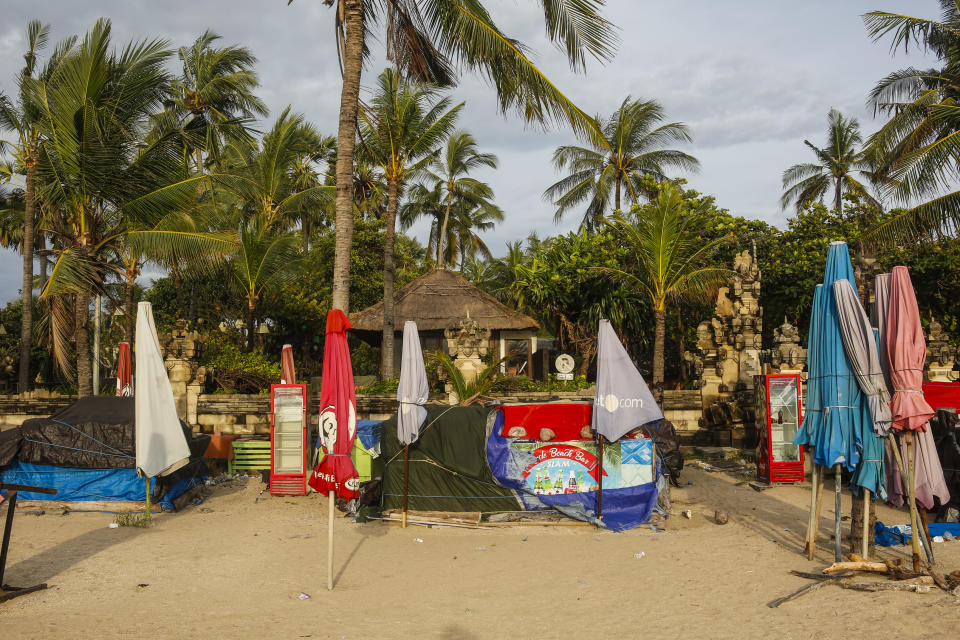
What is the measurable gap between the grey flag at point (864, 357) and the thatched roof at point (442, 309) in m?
15.1

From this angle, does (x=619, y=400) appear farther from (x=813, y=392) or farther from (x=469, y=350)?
(x=469, y=350)

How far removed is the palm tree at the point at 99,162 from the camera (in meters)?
12.2

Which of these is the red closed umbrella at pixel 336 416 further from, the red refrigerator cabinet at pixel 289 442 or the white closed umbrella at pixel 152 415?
the red refrigerator cabinet at pixel 289 442

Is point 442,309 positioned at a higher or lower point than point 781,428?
higher

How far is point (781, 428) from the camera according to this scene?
473 inches

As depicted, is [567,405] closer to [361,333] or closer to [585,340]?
[585,340]

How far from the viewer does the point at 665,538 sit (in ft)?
28.3

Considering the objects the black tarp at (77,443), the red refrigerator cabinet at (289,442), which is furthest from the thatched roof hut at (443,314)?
the black tarp at (77,443)

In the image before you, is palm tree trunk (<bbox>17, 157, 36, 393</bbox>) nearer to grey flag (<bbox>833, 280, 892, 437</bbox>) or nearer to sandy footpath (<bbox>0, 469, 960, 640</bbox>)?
sandy footpath (<bbox>0, 469, 960, 640</bbox>)

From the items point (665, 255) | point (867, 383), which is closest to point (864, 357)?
point (867, 383)

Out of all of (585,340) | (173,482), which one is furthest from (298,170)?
(173,482)

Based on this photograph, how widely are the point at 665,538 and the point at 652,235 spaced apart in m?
9.07

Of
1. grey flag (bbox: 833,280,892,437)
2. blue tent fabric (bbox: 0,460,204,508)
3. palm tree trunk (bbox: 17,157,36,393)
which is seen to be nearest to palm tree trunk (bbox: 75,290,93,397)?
blue tent fabric (bbox: 0,460,204,508)

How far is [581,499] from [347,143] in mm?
6919
